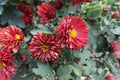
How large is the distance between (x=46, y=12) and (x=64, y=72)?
0.29 metres

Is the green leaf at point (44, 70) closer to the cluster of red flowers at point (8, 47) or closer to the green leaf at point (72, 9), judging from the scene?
the cluster of red flowers at point (8, 47)

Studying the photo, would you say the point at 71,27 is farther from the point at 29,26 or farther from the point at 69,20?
the point at 29,26

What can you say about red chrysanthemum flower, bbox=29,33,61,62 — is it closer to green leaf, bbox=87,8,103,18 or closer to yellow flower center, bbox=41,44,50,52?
yellow flower center, bbox=41,44,50,52

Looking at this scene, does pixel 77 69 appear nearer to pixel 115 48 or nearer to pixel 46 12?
pixel 46 12

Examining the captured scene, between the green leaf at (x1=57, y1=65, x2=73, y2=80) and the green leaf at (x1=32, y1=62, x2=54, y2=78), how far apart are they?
0.03 metres

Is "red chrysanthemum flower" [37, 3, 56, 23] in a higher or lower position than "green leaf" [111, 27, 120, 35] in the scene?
higher

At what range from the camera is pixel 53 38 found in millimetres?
1231

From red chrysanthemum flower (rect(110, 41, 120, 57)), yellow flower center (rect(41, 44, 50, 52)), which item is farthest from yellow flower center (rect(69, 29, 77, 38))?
red chrysanthemum flower (rect(110, 41, 120, 57))

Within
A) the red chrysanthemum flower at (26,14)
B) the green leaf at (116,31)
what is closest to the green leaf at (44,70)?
the red chrysanthemum flower at (26,14)

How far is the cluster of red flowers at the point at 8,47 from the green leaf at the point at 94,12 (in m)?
0.35

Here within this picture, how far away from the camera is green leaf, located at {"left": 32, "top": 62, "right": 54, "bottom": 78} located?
4.00ft

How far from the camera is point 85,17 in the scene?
58.4 inches

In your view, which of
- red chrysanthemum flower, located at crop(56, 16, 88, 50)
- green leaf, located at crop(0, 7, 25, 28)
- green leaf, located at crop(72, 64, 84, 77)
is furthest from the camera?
green leaf, located at crop(0, 7, 25, 28)

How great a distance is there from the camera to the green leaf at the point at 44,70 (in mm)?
1218
